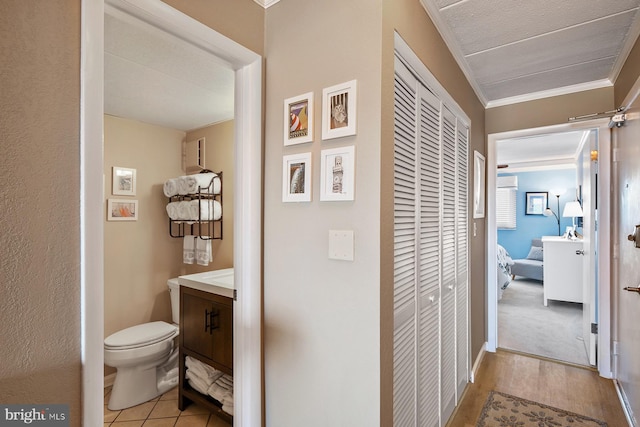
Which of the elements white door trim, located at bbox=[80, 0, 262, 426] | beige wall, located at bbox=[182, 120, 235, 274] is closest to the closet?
white door trim, located at bbox=[80, 0, 262, 426]

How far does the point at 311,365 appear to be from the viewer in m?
1.29

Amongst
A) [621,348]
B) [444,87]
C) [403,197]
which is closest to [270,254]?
[403,197]

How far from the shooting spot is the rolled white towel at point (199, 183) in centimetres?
271

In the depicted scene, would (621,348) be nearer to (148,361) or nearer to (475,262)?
(475,262)

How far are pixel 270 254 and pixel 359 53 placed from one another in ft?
2.97

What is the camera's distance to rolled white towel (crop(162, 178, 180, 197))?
2.84 m

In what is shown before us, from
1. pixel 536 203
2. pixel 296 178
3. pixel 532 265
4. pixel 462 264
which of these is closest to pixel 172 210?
pixel 296 178

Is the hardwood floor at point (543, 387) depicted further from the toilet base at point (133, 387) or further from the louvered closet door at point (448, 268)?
the toilet base at point (133, 387)

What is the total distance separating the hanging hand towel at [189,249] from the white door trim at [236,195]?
1701 mm

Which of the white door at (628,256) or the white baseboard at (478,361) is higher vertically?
the white door at (628,256)

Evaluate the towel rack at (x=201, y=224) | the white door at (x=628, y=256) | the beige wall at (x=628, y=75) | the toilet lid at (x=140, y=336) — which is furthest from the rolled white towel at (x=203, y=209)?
the beige wall at (x=628, y=75)

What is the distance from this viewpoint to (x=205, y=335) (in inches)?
74.9

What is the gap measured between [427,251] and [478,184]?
1416 millimetres

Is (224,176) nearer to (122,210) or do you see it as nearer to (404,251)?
(122,210)
